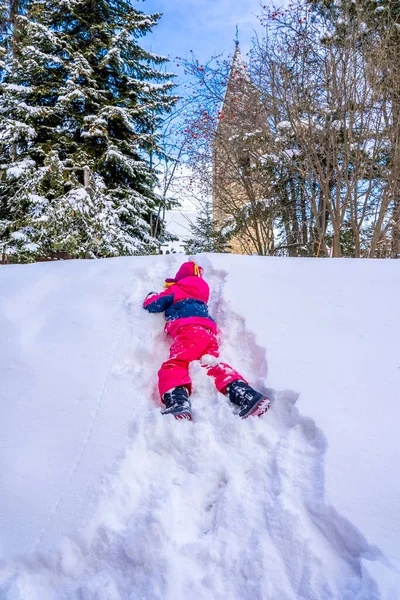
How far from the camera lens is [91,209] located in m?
6.86

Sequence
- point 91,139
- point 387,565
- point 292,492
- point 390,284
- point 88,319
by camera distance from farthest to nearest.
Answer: point 91,139, point 390,284, point 88,319, point 292,492, point 387,565

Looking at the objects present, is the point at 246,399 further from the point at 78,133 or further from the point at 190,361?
the point at 78,133

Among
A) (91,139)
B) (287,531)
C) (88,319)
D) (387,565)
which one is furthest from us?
(91,139)

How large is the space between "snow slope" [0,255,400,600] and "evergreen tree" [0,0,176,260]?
4669 millimetres

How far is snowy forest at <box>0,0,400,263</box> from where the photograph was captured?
5289 millimetres

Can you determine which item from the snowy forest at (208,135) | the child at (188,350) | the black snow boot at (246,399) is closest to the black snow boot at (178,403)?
the child at (188,350)

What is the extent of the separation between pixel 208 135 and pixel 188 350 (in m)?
6.36

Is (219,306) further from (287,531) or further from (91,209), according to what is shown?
(91,209)

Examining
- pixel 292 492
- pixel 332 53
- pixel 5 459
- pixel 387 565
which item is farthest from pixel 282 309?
pixel 332 53

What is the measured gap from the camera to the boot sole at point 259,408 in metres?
1.84

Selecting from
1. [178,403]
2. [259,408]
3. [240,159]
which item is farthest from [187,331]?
[240,159]

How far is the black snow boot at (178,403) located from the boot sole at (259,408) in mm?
332

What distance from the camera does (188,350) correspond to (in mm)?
2344

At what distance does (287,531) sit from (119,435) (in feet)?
2.95
